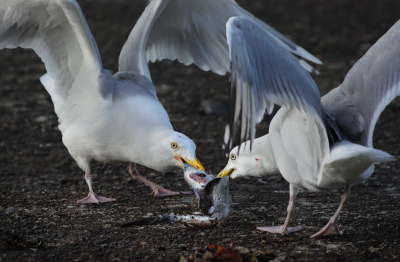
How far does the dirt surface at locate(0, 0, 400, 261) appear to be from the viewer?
379 centimetres

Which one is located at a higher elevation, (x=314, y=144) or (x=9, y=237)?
(x=314, y=144)

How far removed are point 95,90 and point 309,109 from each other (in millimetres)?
2216

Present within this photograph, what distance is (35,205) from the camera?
195 inches

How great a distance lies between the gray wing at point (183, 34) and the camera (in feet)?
18.3

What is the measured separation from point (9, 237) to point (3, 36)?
6.46 feet

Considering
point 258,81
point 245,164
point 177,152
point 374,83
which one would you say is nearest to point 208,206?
point 245,164

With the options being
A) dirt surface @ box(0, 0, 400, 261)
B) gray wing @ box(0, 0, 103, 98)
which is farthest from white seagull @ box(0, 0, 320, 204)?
dirt surface @ box(0, 0, 400, 261)

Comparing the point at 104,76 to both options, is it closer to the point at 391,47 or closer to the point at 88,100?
the point at 88,100

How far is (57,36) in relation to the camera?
16.5ft

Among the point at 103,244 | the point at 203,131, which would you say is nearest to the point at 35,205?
the point at 103,244

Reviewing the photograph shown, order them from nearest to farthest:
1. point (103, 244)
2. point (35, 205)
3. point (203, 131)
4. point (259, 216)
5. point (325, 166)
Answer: point (325, 166), point (103, 244), point (259, 216), point (35, 205), point (203, 131)

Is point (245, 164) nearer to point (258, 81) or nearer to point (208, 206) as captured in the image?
point (208, 206)

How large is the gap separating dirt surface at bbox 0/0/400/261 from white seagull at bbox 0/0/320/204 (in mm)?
482

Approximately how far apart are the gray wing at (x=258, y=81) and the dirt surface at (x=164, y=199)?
88cm
